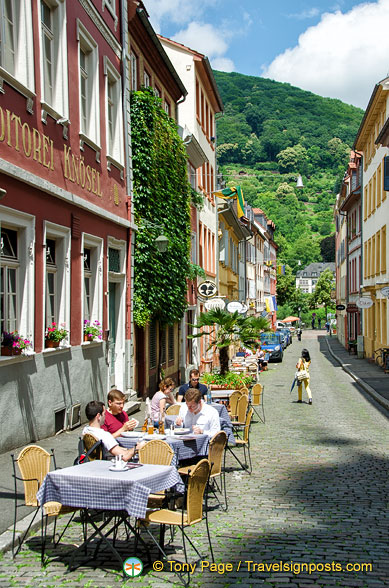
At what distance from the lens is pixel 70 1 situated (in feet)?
43.0

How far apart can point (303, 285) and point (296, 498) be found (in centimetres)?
17963

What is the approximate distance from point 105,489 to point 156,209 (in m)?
13.7

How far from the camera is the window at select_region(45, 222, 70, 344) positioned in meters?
12.5

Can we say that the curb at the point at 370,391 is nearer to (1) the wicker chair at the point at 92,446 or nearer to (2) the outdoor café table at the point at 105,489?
(1) the wicker chair at the point at 92,446

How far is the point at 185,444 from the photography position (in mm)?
8555

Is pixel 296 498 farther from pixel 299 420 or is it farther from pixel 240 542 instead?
pixel 299 420

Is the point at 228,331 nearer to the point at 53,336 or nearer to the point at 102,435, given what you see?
the point at 53,336

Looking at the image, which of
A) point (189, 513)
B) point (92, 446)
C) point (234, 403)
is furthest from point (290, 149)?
point (189, 513)

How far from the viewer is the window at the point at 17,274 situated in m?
10.5

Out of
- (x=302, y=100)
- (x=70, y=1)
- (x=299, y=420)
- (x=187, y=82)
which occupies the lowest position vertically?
(x=299, y=420)

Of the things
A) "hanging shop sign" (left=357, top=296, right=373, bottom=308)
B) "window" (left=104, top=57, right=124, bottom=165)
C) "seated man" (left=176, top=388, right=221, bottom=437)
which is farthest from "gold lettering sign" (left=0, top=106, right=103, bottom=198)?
"hanging shop sign" (left=357, top=296, right=373, bottom=308)

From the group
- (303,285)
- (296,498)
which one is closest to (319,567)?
(296,498)

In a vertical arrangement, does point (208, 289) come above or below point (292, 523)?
above

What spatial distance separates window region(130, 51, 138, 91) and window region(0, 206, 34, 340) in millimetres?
8744
